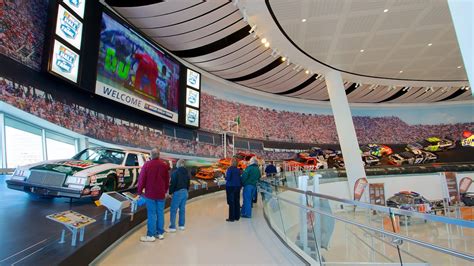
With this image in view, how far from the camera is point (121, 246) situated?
3771 mm

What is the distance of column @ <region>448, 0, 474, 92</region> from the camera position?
2.23 meters

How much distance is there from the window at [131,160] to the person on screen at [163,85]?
559 cm

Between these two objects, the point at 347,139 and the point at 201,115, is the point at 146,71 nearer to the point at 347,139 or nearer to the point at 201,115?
the point at 201,115

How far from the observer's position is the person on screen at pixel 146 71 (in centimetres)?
1084

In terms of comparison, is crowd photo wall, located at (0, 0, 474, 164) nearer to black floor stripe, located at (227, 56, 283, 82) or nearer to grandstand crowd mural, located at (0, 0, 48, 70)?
grandstand crowd mural, located at (0, 0, 48, 70)

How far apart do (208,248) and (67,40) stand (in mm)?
7281

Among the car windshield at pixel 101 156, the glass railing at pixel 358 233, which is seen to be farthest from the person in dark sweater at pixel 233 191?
the car windshield at pixel 101 156

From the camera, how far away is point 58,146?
324 inches

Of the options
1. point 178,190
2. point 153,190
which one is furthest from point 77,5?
point 153,190

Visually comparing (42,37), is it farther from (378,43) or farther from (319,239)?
(378,43)

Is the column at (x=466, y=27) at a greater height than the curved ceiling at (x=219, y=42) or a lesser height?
lesser

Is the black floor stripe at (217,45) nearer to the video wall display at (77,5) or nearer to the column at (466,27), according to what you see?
the video wall display at (77,5)

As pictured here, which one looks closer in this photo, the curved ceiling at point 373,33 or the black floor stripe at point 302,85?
the curved ceiling at point 373,33

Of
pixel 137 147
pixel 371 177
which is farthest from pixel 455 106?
pixel 137 147
